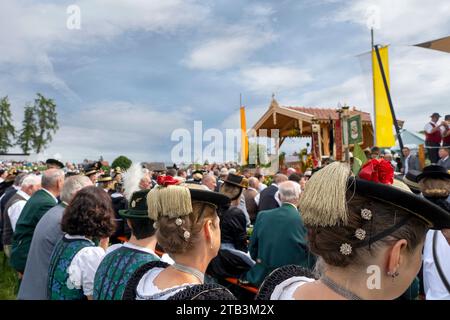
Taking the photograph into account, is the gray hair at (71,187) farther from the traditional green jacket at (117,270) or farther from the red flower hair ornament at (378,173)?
the red flower hair ornament at (378,173)

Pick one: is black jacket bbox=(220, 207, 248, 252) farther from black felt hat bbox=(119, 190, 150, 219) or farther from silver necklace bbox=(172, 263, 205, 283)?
silver necklace bbox=(172, 263, 205, 283)

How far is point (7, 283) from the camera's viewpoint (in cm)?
600

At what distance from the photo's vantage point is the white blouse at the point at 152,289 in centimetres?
160

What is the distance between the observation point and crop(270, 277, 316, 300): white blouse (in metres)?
1.41

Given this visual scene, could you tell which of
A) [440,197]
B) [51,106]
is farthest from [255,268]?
[51,106]

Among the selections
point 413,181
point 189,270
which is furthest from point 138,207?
point 413,181

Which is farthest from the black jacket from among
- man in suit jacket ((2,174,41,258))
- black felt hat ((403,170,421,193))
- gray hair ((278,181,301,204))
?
man in suit jacket ((2,174,41,258))

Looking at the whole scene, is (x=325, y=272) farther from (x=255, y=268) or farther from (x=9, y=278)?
(x=9, y=278)

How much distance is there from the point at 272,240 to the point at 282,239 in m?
0.11

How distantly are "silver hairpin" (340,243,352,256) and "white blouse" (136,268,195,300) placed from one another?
0.68 metres

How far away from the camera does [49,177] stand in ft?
13.8

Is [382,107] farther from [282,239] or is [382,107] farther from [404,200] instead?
[404,200]

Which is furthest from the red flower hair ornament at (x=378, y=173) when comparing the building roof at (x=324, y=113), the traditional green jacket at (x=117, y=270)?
the building roof at (x=324, y=113)
